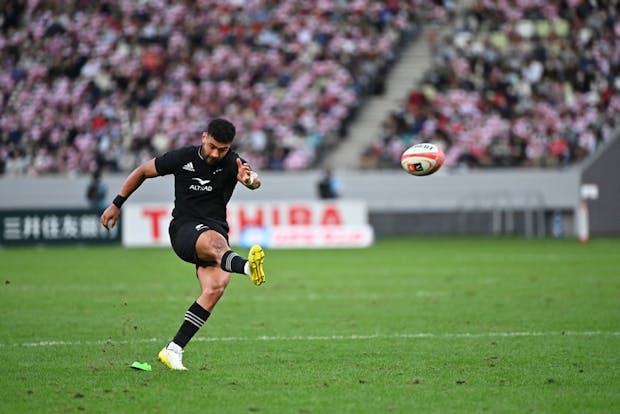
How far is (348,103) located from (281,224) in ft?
22.9

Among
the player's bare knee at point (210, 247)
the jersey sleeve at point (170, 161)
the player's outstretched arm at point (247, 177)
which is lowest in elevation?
the player's bare knee at point (210, 247)

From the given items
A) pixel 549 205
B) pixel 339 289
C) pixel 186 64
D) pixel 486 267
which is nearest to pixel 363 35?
pixel 186 64

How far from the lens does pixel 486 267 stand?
22.4 meters

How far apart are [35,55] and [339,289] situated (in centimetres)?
2446

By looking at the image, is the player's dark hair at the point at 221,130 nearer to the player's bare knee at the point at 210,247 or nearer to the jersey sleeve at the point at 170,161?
the jersey sleeve at the point at 170,161

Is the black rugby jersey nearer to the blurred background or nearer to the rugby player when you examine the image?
the rugby player

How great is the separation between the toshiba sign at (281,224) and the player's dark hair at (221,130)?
21201 millimetres

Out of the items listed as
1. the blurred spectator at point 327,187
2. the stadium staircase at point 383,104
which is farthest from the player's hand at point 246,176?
the stadium staircase at point 383,104

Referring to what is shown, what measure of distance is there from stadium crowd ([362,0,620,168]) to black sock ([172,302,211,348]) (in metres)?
26.0

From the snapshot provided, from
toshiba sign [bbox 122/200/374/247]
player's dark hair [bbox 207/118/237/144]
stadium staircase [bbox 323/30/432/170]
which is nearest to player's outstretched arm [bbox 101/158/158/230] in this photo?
player's dark hair [bbox 207/118/237/144]

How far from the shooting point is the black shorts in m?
9.51

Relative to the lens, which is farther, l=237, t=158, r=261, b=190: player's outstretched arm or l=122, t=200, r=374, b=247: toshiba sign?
l=122, t=200, r=374, b=247: toshiba sign

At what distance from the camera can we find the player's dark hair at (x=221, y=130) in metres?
9.25

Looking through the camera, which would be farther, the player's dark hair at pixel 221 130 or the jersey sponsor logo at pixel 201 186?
the jersey sponsor logo at pixel 201 186
